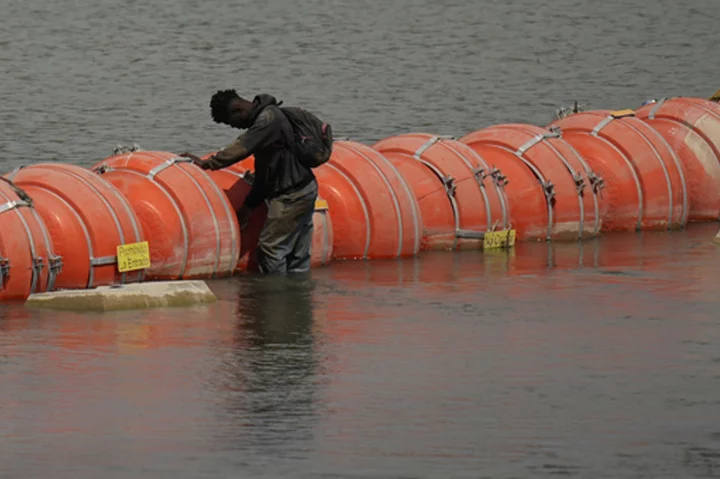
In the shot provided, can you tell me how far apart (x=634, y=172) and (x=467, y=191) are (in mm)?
2607

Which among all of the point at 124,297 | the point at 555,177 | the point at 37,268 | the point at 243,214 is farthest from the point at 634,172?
the point at 37,268

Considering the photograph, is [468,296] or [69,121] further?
[69,121]

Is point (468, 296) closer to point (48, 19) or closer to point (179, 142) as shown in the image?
point (179, 142)

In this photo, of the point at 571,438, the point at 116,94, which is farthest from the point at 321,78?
the point at 571,438

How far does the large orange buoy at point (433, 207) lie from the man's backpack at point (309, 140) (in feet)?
5.79

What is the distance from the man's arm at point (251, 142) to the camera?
17.9 metres

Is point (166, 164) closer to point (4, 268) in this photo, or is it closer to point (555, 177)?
point (4, 268)

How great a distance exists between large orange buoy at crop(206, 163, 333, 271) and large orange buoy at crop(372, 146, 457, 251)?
1.35 metres

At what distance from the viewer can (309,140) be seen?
18375mm

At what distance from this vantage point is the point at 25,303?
16.3 m

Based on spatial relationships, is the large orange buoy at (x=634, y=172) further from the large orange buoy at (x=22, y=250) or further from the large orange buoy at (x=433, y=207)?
the large orange buoy at (x=22, y=250)

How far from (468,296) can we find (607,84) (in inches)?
1118

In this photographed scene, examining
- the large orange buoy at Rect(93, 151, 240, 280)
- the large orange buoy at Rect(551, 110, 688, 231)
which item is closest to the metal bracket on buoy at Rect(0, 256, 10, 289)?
the large orange buoy at Rect(93, 151, 240, 280)

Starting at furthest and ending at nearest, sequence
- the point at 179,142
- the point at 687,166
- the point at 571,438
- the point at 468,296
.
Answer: the point at 179,142 → the point at 687,166 → the point at 468,296 → the point at 571,438
